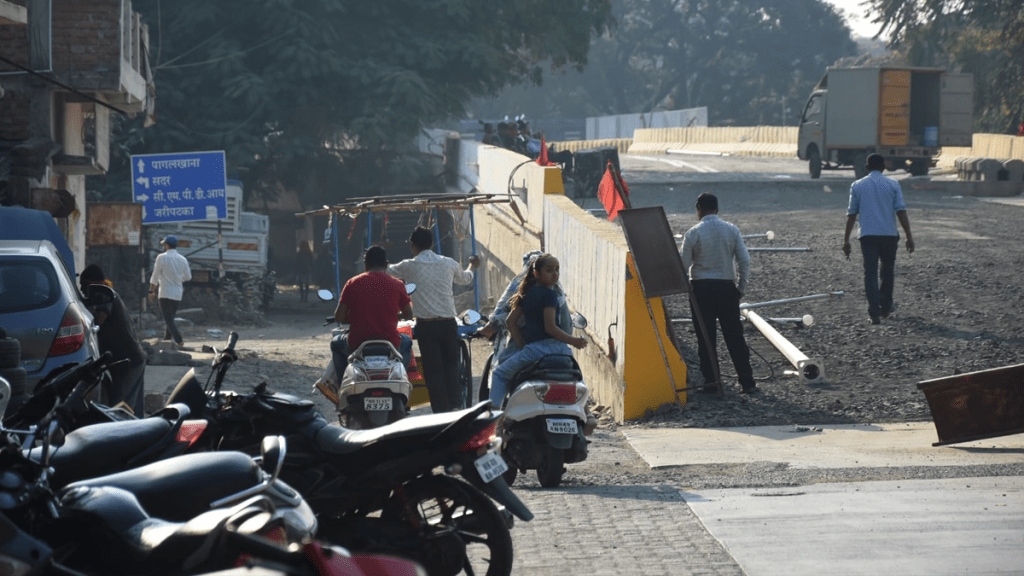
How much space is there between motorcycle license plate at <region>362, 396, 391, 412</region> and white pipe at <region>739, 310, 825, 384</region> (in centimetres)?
420

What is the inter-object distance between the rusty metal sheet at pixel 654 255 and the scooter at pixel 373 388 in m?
2.59

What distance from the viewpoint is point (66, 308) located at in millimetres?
10531

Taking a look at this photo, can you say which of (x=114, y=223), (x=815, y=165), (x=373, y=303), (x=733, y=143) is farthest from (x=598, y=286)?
(x=733, y=143)

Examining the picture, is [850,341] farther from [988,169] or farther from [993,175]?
[988,169]

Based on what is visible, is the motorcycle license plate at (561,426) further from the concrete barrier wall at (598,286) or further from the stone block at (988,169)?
the stone block at (988,169)

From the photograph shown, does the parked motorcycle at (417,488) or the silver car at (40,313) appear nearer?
the parked motorcycle at (417,488)

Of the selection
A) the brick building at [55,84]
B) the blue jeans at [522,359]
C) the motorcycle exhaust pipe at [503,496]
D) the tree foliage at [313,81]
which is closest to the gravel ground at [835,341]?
the blue jeans at [522,359]

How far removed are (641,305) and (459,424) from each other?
6.21 meters

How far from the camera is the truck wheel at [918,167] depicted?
33906 millimetres

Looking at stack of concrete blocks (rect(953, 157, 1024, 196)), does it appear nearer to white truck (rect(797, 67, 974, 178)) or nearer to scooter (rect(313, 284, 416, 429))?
white truck (rect(797, 67, 974, 178))

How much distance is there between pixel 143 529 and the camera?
4074 mm

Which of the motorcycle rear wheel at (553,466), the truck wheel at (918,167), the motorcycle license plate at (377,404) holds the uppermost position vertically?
the truck wheel at (918,167)

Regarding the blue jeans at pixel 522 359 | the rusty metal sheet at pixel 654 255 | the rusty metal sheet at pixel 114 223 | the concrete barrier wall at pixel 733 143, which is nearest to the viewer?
the blue jeans at pixel 522 359

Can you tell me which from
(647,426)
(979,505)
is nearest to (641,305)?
(647,426)
